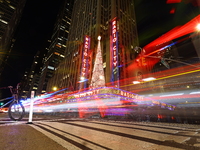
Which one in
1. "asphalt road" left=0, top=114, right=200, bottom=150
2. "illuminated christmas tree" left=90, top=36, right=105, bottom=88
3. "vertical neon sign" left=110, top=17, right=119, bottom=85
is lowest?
"asphalt road" left=0, top=114, right=200, bottom=150

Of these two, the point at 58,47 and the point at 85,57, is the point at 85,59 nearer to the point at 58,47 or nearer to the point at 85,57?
the point at 85,57

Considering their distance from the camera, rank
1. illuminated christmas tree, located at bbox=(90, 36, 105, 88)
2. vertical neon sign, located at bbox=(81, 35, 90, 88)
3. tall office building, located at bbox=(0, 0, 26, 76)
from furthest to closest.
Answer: vertical neon sign, located at bbox=(81, 35, 90, 88)
tall office building, located at bbox=(0, 0, 26, 76)
illuminated christmas tree, located at bbox=(90, 36, 105, 88)

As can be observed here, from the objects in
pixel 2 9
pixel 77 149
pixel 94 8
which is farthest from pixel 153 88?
pixel 2 9

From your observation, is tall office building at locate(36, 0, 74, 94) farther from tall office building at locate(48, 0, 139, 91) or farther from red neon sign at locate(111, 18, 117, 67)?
red neon sign at locate(111, 18, 117, 67)

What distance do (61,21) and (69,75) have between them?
68.2m

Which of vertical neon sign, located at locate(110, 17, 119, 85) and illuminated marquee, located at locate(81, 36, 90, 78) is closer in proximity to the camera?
vertical neon sign, located at locate(110, 17, 119, 85)

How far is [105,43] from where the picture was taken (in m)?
41.2

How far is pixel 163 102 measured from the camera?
3747 cm

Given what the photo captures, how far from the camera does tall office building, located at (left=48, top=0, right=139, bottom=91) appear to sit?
3375cm

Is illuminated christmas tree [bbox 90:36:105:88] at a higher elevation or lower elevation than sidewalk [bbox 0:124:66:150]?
higher

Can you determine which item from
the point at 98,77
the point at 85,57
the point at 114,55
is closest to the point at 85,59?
the point at 85,57

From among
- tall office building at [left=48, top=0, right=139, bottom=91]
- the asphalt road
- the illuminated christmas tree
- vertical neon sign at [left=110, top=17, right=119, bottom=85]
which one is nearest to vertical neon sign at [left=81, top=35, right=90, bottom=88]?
tall office building at [left=48, top=0, right=139, bottom=91]

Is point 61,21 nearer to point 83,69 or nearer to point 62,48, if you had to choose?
point 62,48

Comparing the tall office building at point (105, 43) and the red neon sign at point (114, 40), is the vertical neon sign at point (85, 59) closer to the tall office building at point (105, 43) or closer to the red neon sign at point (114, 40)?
the tall office building at point (105, 43)
